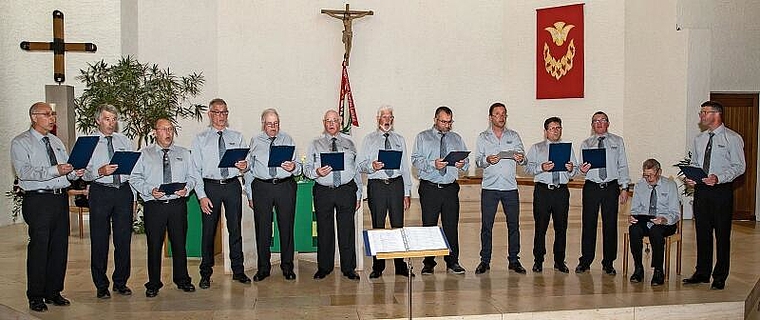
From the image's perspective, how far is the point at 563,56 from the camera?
40.2 ft

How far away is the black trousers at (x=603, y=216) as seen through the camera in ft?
22.7

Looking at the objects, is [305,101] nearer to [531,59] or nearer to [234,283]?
[531,59]

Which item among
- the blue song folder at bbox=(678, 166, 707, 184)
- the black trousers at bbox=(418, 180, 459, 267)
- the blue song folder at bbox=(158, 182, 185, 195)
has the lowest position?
the black trousers at bbox=(418, 180, 459, 267)

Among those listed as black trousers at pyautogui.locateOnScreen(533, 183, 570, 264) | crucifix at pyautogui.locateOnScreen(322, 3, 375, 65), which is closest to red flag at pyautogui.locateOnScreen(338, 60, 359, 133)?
crucifix at pyautogui.locateOnScreen(322, 3, 375, 65)

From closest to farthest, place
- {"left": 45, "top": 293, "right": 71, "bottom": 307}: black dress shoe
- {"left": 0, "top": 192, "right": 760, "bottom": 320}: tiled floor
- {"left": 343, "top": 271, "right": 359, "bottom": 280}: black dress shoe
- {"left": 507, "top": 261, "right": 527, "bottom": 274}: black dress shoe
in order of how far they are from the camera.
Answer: {"left": 0, "top": 192, "right": 760, "bottom": 320}: tiled floor
{"left": 45, "top": 293, "right": 71, "bottom": 307}: black dress shoe
{"left": 343, "top": 271, "right": 359, "bottom": 280}: black dress shoe
{"left": 507, "top": 261, "right": 527, "bottom": 274}: black dress shoe

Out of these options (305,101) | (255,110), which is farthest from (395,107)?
(255,110)

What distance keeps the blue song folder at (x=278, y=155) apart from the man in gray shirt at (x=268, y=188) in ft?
0.44

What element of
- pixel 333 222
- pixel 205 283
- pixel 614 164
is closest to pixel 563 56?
pixel 614 164

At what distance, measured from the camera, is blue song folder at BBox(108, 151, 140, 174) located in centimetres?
571

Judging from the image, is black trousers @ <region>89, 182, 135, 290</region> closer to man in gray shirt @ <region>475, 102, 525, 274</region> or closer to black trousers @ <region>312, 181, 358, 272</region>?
black trousers @ <region>312, 181, 358, 272</region>

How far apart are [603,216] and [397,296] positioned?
2.14m

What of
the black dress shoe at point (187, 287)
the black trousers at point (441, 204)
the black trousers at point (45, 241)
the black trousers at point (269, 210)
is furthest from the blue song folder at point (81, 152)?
the black trousers at point (441, 204)

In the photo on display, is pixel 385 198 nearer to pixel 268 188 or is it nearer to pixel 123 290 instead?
pixel 268 188

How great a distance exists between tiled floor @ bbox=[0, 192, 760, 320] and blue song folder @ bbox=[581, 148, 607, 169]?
1006mm
